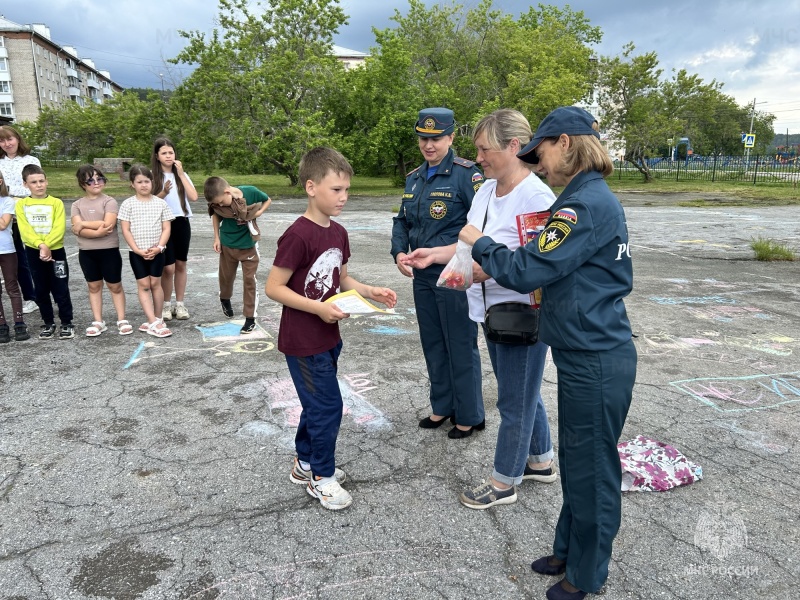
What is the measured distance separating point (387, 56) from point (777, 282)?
2142 centimetres

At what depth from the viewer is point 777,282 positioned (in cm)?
815

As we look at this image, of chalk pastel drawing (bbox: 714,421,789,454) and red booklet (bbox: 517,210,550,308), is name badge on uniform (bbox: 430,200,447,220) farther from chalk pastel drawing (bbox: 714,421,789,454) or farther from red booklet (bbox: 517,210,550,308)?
chalk pastel drawing (bbox: 714,421,789,454)

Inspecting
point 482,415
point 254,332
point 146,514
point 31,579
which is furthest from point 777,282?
point 31,579

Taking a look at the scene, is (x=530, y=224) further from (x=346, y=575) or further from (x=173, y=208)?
(x=173, y=208)

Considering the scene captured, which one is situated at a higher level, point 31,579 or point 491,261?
point 491,261

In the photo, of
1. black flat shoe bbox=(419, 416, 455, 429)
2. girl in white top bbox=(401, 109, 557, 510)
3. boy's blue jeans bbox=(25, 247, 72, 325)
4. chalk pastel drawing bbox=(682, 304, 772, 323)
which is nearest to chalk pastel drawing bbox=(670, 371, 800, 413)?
chalk pastel drawing bbox=(682, 304, 772, 323)

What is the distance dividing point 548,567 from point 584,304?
1.15m

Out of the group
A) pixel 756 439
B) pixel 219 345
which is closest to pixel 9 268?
pixel 219 345

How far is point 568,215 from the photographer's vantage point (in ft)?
6.48

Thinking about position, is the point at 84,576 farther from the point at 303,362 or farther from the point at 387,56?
the point at 387,56

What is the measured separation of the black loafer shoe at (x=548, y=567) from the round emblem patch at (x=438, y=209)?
1924 mm

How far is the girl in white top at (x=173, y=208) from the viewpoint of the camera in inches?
231

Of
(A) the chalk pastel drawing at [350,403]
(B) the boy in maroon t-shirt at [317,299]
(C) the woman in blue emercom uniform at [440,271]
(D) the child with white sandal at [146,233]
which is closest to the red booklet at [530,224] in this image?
(B) the boy in maroon t-shirt at [317,299]

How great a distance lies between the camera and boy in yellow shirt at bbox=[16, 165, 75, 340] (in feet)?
17.5
